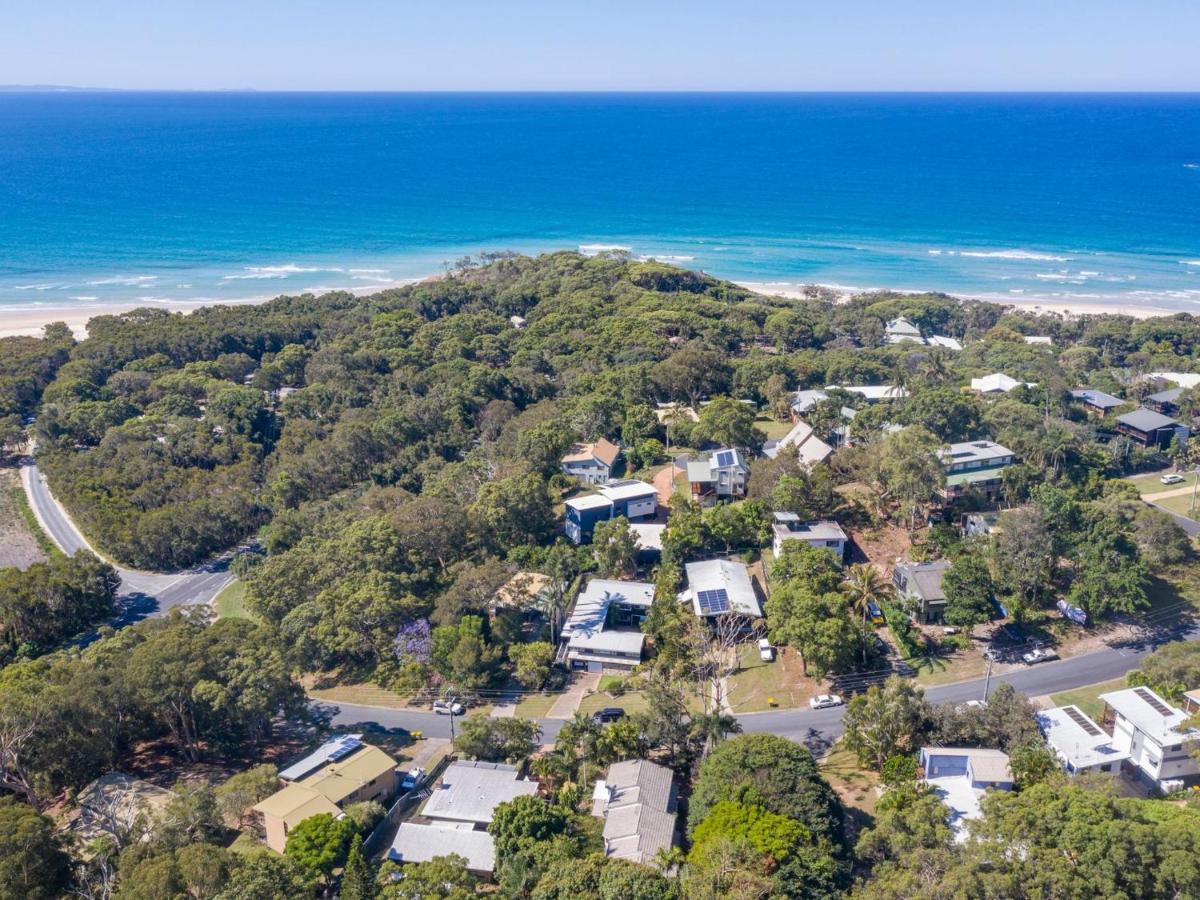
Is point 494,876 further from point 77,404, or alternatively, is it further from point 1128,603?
point 77,404

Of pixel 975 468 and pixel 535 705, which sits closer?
pixel 535 705

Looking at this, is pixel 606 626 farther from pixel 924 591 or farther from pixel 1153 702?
pixel 1153 702

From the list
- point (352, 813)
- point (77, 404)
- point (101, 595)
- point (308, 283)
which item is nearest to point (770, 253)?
point (308, 283)

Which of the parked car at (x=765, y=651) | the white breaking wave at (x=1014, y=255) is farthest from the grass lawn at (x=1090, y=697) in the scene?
the white breaking wave at (x=1014, y=255)

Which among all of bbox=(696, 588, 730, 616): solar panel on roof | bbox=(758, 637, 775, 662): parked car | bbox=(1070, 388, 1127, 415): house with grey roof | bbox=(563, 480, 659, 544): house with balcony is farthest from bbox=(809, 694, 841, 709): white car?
bbox=(1070, 388, 1127, 415): house with grey roof

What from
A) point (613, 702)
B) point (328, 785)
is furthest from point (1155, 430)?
point (328, 785)
